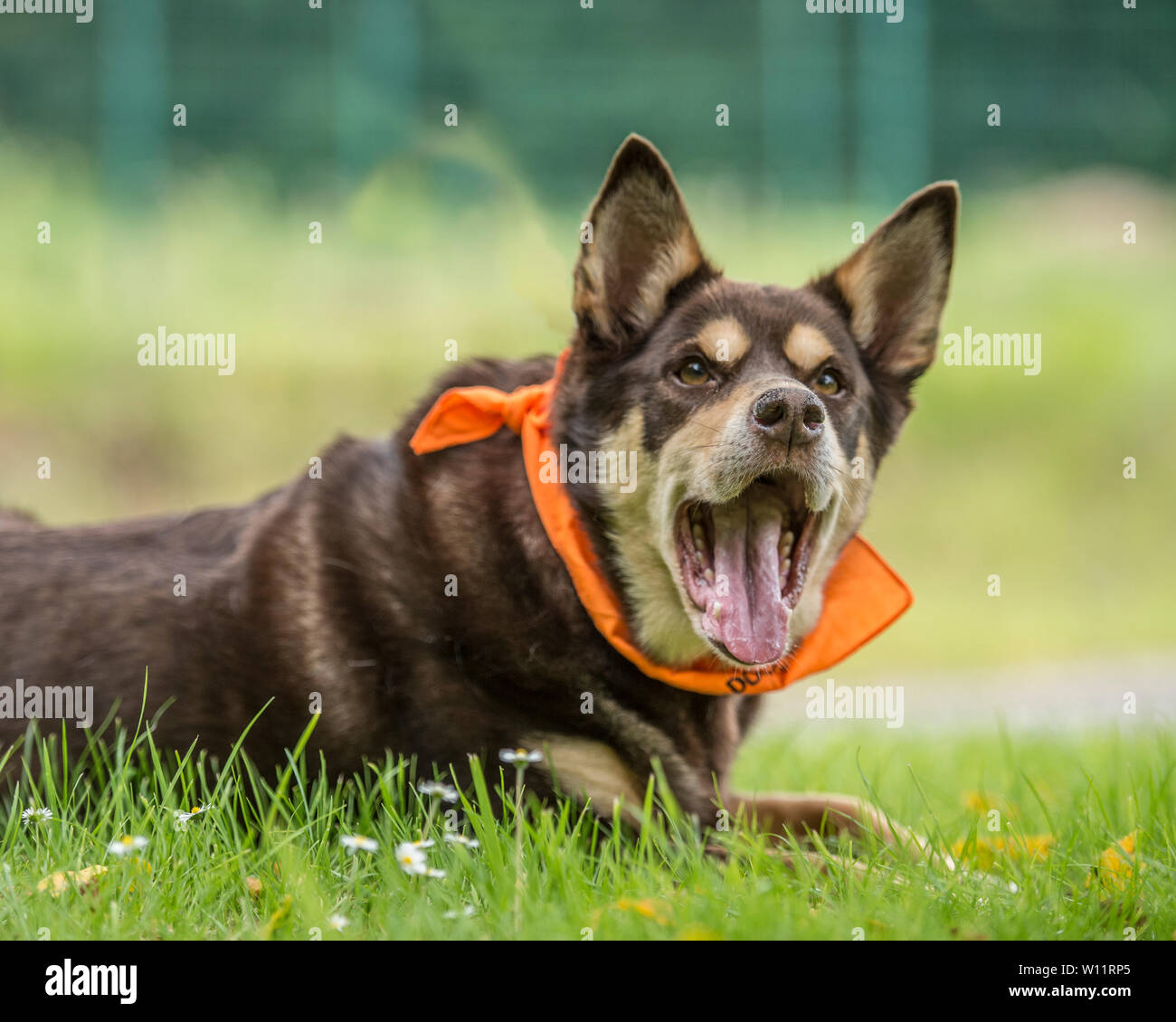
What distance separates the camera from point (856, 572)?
12.5 ft

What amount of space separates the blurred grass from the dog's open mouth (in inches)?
265

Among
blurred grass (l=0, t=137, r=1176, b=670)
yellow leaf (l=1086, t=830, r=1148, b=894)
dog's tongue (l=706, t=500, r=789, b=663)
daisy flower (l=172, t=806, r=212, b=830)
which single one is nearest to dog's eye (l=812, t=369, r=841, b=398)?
dog's tongue (l=706, t=500, r=789, b=663)

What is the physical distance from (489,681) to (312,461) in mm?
974

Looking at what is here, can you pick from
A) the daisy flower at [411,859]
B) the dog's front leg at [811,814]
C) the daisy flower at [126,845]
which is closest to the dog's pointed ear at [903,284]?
the dog's front leg at [811,814]

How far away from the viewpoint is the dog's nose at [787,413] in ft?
10.5

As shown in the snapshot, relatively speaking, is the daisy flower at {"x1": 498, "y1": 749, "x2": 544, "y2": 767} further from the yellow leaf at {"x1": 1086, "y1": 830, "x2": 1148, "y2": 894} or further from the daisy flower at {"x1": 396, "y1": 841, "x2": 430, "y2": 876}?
the yellow leaf at {"x1": 1086, "y1": 830, "x2": 1148, "y2": 894}

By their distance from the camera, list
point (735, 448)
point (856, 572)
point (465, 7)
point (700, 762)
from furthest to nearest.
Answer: point (465, 7)
point (856, 572)
point (700, 762)
point (735, 448)

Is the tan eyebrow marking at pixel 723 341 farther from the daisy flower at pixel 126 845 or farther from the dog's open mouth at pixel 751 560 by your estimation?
the daisy flower at pixel 126 845

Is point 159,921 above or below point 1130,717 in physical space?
above

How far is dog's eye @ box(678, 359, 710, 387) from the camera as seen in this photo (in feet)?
11.3

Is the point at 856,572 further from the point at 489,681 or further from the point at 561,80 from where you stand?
the point at 561,80

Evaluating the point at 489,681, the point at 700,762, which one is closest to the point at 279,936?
the point at 489,681

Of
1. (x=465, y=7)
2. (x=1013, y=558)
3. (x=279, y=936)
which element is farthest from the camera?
(x=1013, y=558)

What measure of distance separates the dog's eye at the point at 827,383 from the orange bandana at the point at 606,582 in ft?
1.71
